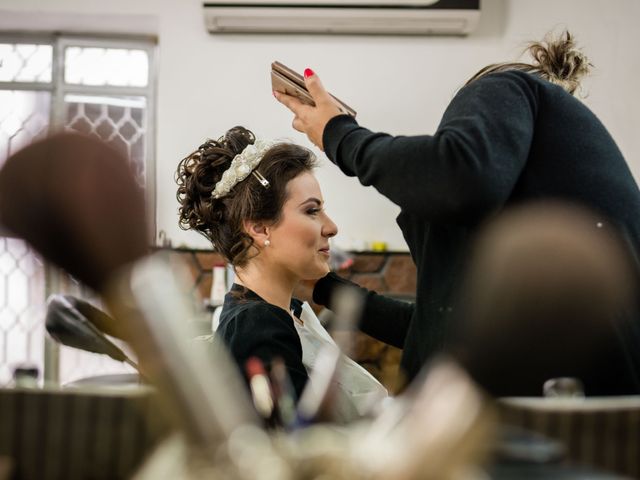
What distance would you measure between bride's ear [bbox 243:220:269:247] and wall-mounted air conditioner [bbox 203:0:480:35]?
2.12 metres

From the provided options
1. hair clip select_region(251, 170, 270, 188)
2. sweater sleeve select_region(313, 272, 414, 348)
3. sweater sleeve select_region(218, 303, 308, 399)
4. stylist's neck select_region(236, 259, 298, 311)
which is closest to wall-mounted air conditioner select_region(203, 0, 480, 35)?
hair clip select_region(251, 170, 270, 188)

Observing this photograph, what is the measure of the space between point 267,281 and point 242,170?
0.88 feet

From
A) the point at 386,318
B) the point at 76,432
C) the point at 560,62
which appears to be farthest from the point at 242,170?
the point at 76,432

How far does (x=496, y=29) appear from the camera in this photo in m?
3.43

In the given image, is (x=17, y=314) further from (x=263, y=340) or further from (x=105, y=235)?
(x=105, y=235)

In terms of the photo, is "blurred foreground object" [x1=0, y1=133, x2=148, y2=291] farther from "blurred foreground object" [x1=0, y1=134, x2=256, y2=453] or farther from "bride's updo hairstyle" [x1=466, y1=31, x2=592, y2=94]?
"bride's updo hairstyle" [x1=466, y1=31, x2=592, y2=94]

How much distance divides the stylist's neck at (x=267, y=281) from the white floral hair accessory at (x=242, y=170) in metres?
0.18

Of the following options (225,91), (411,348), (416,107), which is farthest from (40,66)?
(411,348)

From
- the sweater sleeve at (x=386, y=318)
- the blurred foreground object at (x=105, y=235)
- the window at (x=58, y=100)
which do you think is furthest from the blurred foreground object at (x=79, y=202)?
the window at (x=58, y=100)

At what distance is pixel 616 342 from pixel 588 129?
30 cm

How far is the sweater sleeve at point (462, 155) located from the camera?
725 mm

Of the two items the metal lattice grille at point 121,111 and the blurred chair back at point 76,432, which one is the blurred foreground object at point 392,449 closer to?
the blurred chair back at point 76,432

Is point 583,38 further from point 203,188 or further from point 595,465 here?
point 595,465

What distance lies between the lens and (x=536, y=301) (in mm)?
288
